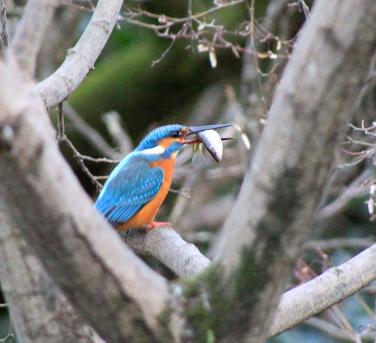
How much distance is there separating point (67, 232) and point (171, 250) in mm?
1406

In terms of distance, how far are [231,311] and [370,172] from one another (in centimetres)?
337

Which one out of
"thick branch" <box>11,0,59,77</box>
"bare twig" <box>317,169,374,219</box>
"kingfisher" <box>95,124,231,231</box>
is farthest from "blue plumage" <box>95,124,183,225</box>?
"thick branch" <box>11,0,59,77</box>

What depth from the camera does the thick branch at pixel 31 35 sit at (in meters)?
2.04

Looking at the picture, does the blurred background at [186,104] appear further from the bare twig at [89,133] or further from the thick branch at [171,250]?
the thick branch at [171,250]

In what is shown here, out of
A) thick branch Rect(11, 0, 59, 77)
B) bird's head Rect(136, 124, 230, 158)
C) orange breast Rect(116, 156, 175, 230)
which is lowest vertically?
orange breast Rect(116, 156, 175, 230)

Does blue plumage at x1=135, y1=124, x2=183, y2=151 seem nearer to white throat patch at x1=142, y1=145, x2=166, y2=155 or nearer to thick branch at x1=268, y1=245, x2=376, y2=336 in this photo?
white throat patch at x1=142, y1=145, x2=166, y2=155

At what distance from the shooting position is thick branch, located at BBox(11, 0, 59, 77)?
6.68ft

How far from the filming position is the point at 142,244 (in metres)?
3.85

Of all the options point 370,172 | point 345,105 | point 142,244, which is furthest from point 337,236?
point 345,105

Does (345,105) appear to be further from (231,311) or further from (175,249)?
(175,249)

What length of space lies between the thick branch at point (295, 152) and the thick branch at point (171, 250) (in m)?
0.83

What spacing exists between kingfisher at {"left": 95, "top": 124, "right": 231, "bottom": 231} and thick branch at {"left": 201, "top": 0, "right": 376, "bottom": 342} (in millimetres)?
2174

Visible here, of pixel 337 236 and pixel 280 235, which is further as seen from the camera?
pixel 337 236

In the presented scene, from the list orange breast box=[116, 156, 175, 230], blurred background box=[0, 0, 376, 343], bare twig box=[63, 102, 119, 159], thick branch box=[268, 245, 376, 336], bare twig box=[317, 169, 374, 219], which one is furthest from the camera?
blurred background box=[0, 0, 376, 343]
